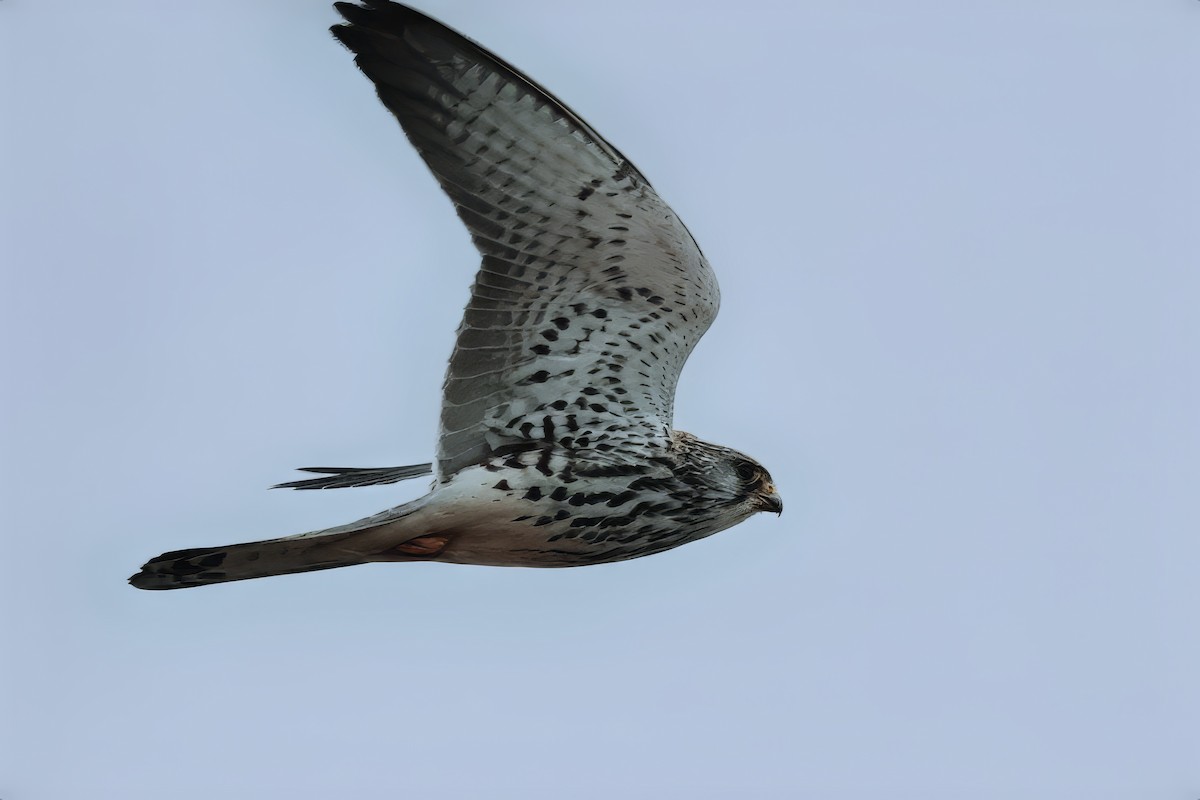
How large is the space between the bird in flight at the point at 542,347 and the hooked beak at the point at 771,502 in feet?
0.06

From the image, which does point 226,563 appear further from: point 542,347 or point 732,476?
point 732,476

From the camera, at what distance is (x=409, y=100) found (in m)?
6.79

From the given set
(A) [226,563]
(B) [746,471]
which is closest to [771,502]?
(B) [746,471]

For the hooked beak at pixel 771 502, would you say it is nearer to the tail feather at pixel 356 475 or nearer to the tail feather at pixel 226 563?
the tail feather at pixel 356 475

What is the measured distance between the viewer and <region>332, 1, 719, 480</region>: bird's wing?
679 centimetres

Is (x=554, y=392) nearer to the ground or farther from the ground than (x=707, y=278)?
nearer to the ground

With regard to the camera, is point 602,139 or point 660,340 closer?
point 602,139

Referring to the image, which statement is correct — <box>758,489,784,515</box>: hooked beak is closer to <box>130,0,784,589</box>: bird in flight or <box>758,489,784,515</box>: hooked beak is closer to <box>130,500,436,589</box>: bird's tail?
<box>130,0,784,589</box>: bird in flight

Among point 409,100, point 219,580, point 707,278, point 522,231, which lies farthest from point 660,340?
point 219,580

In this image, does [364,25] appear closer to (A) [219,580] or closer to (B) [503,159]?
(B) [503,159]

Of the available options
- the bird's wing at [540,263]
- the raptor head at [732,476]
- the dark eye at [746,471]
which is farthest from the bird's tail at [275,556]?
the dark eye at [746,471]

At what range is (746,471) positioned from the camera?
24.9ft

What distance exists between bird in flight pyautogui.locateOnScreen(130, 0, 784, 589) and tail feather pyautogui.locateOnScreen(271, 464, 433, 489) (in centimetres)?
75

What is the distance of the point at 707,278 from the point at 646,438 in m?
0.86
